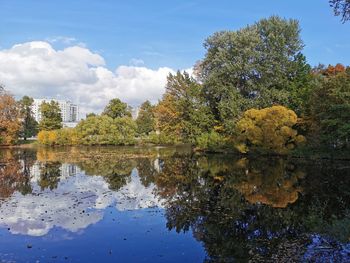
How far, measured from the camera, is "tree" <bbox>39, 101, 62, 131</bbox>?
79.0 m

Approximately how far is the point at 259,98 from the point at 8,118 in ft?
154

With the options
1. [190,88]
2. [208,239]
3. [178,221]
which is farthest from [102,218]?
[190,88]

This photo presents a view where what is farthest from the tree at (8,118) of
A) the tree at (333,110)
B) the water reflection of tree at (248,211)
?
the tree at (333,110)

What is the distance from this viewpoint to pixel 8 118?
6700cm

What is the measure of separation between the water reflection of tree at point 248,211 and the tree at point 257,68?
69.1 feet

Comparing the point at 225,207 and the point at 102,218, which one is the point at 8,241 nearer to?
the point at 102,218

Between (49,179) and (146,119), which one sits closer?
(49,179)

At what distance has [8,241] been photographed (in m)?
9.90

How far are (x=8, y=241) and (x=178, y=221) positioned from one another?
5183 mm

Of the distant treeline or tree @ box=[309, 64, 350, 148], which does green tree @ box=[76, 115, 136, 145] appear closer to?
the distant treeline

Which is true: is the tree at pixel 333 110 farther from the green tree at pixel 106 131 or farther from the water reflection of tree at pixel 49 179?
the green tree at pixel 106 131

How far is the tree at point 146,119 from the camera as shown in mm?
93188

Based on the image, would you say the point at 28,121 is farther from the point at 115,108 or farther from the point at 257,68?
the point at 257,68

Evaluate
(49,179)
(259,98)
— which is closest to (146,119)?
(259,98)
